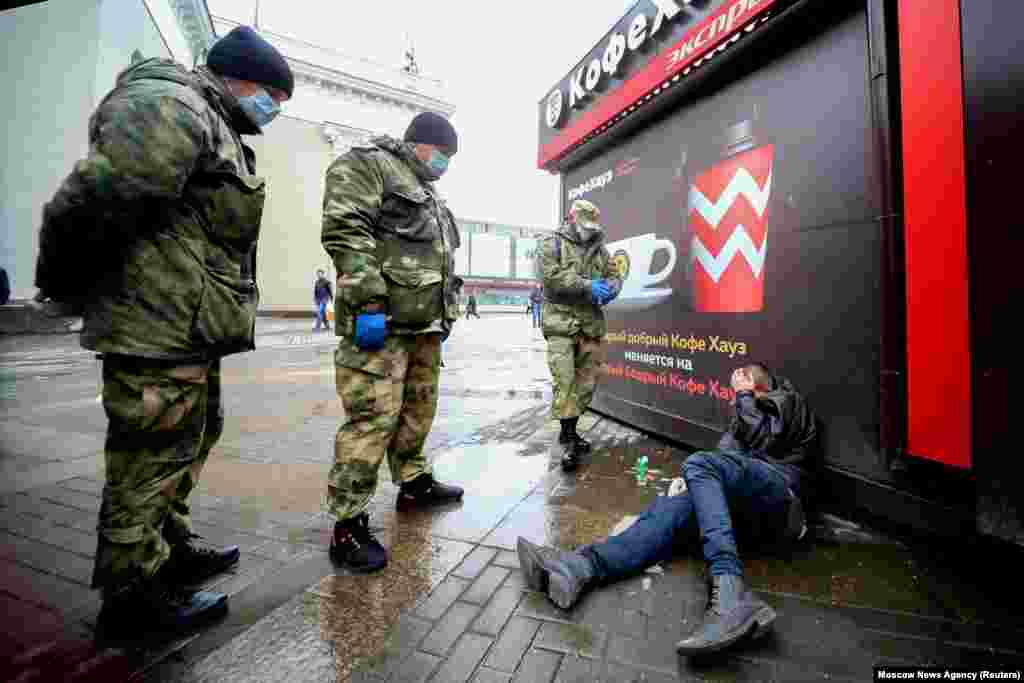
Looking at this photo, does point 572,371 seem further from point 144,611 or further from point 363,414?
point 144,611

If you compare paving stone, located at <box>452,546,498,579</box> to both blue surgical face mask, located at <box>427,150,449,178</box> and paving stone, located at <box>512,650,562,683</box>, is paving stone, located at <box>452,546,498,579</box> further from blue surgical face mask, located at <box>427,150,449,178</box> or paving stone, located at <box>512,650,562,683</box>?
blue surgical face mask, located at <box>427,150,449,178</box>

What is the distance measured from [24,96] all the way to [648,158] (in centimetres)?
1259

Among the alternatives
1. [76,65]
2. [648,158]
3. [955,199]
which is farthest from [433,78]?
[955,199]

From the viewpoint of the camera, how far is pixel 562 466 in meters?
3.34

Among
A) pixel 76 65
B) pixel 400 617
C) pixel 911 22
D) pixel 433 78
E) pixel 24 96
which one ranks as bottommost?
pixel 400 617

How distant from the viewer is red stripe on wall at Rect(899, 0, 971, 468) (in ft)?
6.56

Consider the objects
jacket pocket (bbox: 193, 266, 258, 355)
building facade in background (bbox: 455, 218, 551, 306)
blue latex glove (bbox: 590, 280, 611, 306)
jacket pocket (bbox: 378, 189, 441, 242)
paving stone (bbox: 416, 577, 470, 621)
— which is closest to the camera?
jacket pocket (bbox: 193, 266, 258, 355)

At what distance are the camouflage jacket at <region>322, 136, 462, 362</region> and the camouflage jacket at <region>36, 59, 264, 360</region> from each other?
0.42 meters

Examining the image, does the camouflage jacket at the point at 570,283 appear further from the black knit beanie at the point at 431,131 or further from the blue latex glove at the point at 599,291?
the black knit beanie at the point at 431,131

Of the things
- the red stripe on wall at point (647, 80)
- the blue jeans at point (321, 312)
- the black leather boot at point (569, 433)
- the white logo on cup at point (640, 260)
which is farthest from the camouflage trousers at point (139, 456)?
the blue jeans at point (321, 312)

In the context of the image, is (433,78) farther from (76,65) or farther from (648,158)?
(648,158)

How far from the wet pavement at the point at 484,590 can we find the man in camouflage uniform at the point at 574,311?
1.56 feet

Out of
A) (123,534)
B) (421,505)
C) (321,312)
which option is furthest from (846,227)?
(321,312)

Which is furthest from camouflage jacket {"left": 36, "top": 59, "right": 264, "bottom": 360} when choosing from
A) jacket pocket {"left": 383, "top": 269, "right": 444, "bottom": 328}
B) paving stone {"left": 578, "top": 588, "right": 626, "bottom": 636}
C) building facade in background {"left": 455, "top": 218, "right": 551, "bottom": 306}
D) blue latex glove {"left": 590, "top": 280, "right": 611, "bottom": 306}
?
building facade in background {"left": 455, "top": 218, "right": 551, "bottom": 306}
